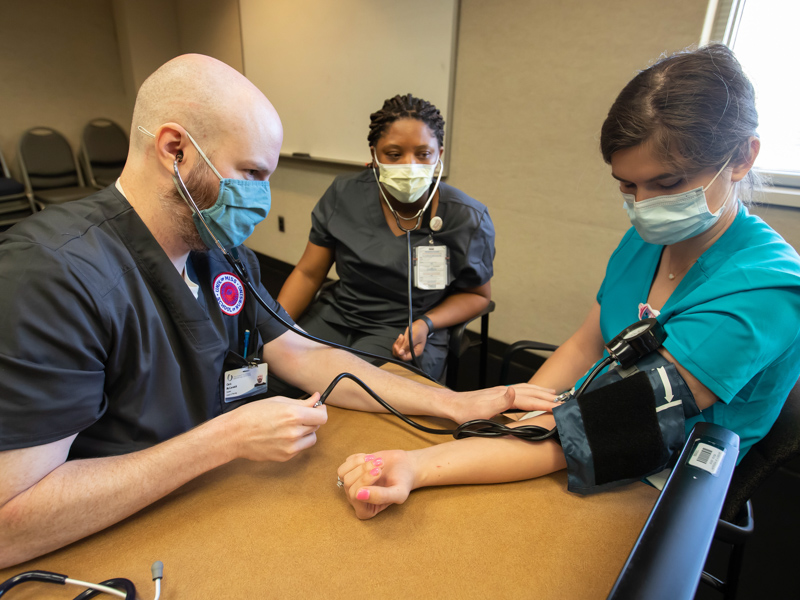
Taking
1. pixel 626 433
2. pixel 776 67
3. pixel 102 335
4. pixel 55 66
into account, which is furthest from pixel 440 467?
pixel 55 66

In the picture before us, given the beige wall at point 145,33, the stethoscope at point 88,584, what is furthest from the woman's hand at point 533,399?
the beige wall at point 145,33

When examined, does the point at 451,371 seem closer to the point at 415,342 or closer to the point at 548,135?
the point at 415,342

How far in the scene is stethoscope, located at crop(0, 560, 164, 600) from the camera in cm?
53

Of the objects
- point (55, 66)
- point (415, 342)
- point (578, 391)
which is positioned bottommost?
point (415, 342)

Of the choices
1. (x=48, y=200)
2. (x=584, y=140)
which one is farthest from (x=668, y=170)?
(x=48, y=200)

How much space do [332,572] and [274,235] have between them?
3691mm

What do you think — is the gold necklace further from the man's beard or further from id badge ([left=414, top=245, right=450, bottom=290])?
the man's beard

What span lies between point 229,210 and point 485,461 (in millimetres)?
657

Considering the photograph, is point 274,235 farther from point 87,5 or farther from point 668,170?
point 668,170

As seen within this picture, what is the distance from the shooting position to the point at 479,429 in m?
0.86

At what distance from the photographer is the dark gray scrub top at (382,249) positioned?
1.60 metres

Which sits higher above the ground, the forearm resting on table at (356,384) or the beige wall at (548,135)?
the beige wall at (548,135)

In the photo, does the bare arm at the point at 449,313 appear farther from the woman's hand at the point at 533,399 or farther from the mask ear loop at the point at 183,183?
the mask ear loop at the point at 183,183

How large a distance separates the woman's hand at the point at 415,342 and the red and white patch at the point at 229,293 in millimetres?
600
